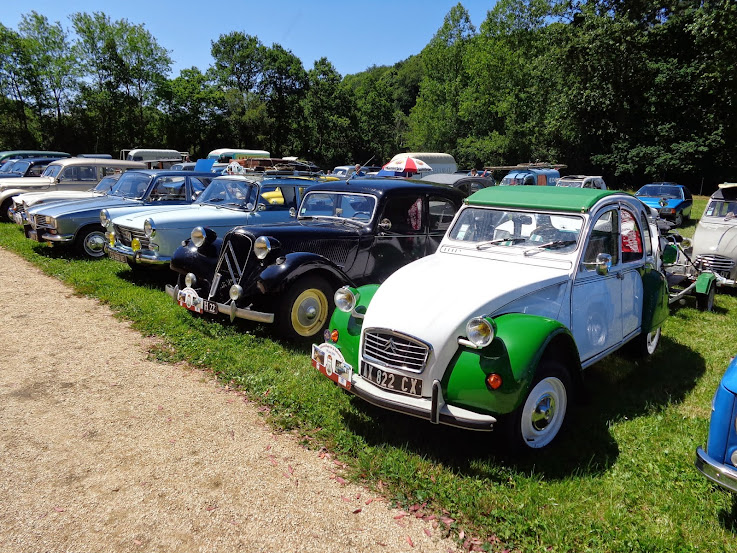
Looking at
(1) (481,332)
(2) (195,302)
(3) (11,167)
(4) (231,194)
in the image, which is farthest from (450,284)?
(3) (11,167)

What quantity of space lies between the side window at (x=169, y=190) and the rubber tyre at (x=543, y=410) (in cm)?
933

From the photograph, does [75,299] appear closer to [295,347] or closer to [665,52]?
[295,347]

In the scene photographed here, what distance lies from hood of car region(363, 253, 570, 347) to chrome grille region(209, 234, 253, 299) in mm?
2554

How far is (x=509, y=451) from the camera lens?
3.71 metres

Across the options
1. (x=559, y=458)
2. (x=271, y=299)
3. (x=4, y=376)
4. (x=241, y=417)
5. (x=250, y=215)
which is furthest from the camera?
(x=250, y=215)

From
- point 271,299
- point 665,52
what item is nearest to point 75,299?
point 271,299

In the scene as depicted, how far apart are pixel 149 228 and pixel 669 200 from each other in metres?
18.6

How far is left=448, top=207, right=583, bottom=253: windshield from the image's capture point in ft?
15.5

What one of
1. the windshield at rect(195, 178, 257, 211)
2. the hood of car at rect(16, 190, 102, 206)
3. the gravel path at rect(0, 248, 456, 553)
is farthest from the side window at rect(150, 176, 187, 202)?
the gravel path at rect(0, 248, 456, 553)

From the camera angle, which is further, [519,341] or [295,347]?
[295,347]

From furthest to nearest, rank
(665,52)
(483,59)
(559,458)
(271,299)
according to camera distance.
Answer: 1. (483,59)
2. (665,52)
3. (271,299)
4. (559,458)

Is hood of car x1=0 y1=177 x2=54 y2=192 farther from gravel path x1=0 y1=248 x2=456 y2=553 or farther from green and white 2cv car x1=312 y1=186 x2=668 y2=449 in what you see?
green and white 2cv car x1=312 y1=186 x2=668 y2=449

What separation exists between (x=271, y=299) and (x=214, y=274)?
3.52 feet

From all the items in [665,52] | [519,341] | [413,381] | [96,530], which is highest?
[665,52]
